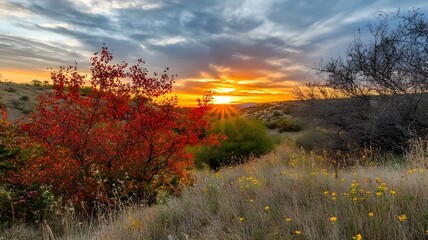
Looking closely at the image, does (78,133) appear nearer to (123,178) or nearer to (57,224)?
(123,178)

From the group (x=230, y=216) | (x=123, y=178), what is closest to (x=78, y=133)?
(x=123, y=178)

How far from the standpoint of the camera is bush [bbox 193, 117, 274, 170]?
65.9 ft

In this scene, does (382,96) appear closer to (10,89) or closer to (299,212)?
(299,212)

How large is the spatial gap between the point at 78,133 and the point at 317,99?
1223 centimetres

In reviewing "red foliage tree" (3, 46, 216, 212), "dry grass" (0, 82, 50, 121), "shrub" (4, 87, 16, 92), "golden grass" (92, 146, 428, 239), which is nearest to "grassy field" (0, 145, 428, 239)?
"golden grass" (92, 146, 428, 239)

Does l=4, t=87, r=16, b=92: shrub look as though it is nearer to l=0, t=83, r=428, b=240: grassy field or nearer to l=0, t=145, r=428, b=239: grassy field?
l=0, t=83, r=428, b=240: grassy field

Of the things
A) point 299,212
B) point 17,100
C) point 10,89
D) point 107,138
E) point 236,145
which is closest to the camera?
point 299,212

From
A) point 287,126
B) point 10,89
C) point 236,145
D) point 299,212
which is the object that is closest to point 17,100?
point 10,89

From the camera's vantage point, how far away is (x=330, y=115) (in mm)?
16078

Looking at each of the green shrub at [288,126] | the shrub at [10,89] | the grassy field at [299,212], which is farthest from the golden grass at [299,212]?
the shrub at [10,89]

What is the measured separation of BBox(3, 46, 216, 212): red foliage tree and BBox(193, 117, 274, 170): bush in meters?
9.71

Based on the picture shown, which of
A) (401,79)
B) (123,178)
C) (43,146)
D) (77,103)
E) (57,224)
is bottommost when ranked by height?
(57,224)

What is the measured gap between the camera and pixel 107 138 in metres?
9.91

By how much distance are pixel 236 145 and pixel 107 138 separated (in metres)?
11.0
